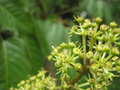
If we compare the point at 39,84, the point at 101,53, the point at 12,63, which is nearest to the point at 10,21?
the point at 12,63

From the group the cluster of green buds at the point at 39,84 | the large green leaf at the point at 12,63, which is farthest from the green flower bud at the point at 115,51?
the large green leaf at the point at 12,63

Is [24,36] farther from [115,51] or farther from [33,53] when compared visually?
[115,51]

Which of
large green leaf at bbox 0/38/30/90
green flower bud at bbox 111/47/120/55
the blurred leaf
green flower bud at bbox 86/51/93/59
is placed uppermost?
the blurred leaf

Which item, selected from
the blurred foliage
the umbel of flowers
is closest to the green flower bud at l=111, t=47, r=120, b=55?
the umbel of flowers

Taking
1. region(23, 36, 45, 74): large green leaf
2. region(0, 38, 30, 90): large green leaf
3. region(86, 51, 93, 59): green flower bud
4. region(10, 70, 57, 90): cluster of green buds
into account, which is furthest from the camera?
region(23, 36, 45, 74): large green leaf

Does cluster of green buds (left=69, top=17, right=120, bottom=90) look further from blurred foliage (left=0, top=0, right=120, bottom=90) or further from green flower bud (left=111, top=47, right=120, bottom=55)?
blurred foliage (left=0, top=0, right=120, bottom=90)

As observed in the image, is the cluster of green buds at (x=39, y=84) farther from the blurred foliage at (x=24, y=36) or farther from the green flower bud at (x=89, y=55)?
the blurred foliage at (x=24, y=36)

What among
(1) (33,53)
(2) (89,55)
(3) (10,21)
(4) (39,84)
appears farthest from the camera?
(1) (33,53)
